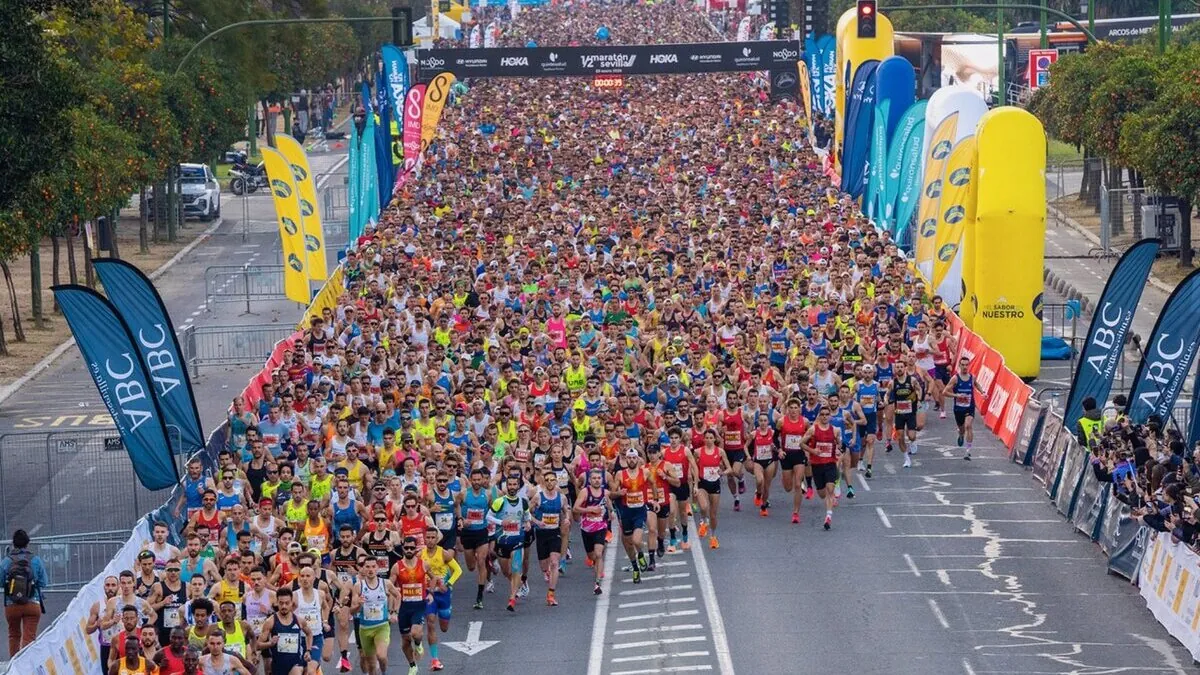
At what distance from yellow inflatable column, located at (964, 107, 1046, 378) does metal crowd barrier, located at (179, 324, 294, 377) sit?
42.4ft

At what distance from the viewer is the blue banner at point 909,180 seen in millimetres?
38938

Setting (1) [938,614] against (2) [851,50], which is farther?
(2) [851,50]

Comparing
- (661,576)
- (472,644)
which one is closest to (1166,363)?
(661,576)

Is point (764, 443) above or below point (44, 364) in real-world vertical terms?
above

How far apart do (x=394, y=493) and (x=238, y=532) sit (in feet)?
5.59

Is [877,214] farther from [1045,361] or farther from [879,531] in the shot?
[879,531]

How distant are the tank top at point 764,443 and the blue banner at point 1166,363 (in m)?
4.36

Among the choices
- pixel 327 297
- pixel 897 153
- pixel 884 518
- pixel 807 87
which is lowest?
pixel 884 518

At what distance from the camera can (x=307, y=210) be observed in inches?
1486

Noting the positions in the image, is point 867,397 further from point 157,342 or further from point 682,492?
point 157,342

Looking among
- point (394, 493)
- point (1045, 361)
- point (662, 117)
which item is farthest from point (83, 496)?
point (662, 117)

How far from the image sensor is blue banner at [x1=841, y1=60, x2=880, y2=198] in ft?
148

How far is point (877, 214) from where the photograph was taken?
43.1 m

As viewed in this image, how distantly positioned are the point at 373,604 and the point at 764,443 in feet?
24.4
